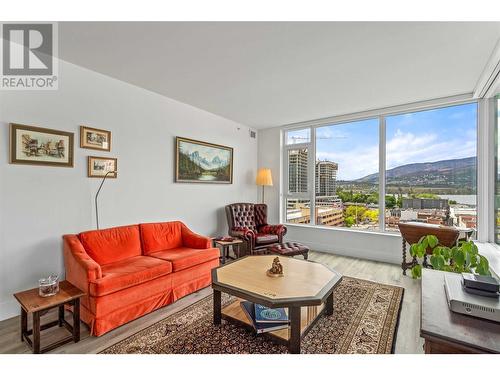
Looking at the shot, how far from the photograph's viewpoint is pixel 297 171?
5008 millimetres

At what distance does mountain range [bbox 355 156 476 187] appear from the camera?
11.2 ft

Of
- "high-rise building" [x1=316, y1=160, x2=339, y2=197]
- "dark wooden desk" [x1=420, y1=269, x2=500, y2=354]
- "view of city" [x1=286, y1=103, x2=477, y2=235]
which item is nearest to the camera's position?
"dark wooden desk" [x1=420, y1=269, x2=500, y2=354]

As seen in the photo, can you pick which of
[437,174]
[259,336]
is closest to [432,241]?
[259,336]

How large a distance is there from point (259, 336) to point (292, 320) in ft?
1.27

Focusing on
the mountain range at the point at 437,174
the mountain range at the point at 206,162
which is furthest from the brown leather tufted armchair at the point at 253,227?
the mountain range at the point at 437,174

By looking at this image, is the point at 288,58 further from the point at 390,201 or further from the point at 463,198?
the point at 463,198

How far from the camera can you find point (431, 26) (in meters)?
1.87

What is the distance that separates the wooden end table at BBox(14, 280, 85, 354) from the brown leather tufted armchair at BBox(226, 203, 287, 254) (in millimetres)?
2226

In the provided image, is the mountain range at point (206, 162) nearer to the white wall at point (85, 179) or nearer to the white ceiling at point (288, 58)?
the white wall at point (85, 179)

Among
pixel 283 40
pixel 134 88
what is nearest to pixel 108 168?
pixel 134 88

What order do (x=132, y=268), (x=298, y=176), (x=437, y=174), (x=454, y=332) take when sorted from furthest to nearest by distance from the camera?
(x=298, y=176) → (x=437, y=174) → (x=132, y=268) → (x=454, y=332)

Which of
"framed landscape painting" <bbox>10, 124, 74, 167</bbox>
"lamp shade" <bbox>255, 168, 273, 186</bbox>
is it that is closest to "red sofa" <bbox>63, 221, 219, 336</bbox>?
"framed landscape painting" <bbox>10, 124, 74, 167</bbox>

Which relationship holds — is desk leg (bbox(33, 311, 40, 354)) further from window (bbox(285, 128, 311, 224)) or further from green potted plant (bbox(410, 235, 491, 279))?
window (bbox(285, 128, 311, 224))

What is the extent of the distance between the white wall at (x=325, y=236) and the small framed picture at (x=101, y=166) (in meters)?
3.09
